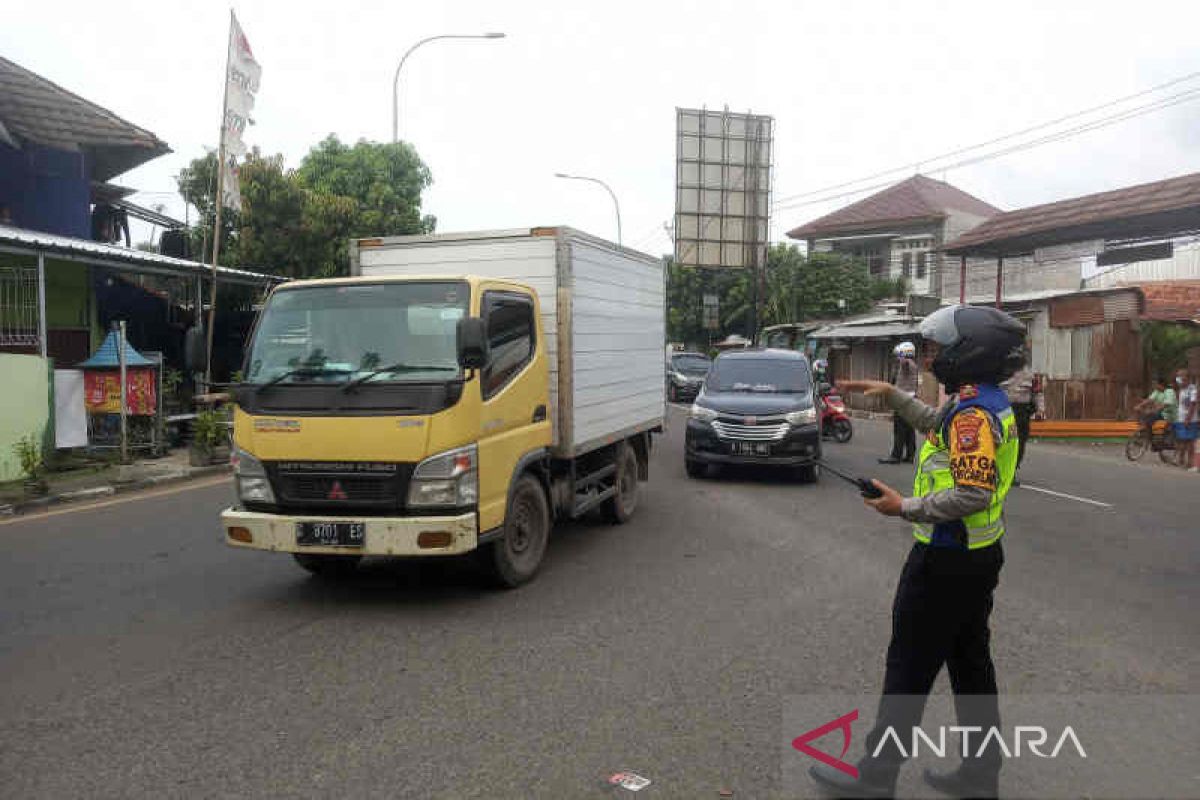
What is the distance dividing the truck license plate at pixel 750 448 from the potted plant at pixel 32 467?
26.4 ft

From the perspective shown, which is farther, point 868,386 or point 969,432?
point 868,386

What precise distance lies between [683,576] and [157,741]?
376 centimetres

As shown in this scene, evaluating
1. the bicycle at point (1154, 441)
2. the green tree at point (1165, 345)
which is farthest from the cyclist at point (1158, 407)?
the green tree at point (1165, 345)

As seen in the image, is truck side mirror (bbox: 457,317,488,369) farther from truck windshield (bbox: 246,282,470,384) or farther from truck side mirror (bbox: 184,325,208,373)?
truck side mirror (bbox: 184,325,208,373)

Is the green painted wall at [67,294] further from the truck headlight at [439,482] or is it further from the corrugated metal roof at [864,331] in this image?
the corrugated metal roof at [864,331]

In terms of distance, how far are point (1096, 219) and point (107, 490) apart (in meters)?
18.2

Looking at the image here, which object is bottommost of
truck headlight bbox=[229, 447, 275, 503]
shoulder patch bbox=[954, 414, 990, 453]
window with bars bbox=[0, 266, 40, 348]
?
truck headlight bbox=[229, 447, 275, 503]

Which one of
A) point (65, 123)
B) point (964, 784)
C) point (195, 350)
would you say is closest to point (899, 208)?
point (65, 123)

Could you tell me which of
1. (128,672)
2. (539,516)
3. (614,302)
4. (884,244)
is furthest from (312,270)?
(884,244)

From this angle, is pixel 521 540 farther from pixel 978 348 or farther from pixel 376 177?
pixel 376 177

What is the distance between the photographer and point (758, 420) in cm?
1107

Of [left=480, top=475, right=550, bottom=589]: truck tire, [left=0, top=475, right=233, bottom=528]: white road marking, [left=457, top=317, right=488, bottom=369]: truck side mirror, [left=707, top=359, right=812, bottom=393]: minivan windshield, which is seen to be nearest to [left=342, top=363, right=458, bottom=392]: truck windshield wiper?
[left=457, top=317, right=488, bottom=369]: truck side mirror

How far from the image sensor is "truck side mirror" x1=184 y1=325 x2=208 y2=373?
623 centimetres

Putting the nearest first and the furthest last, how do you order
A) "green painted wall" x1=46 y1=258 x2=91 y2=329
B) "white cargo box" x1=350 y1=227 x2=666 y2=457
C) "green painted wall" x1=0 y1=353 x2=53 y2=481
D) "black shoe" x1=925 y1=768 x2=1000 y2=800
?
"black shoe" x1=925 y1=768 x2=1000 y2=800
"white cargo box" x1=350 y1=227 x2=666 y2=457
"green painted wall" x1=0 y1=353 x2=53 y2=481
"green painted wall" x1=46 y1=258 x2=91 y2=329
